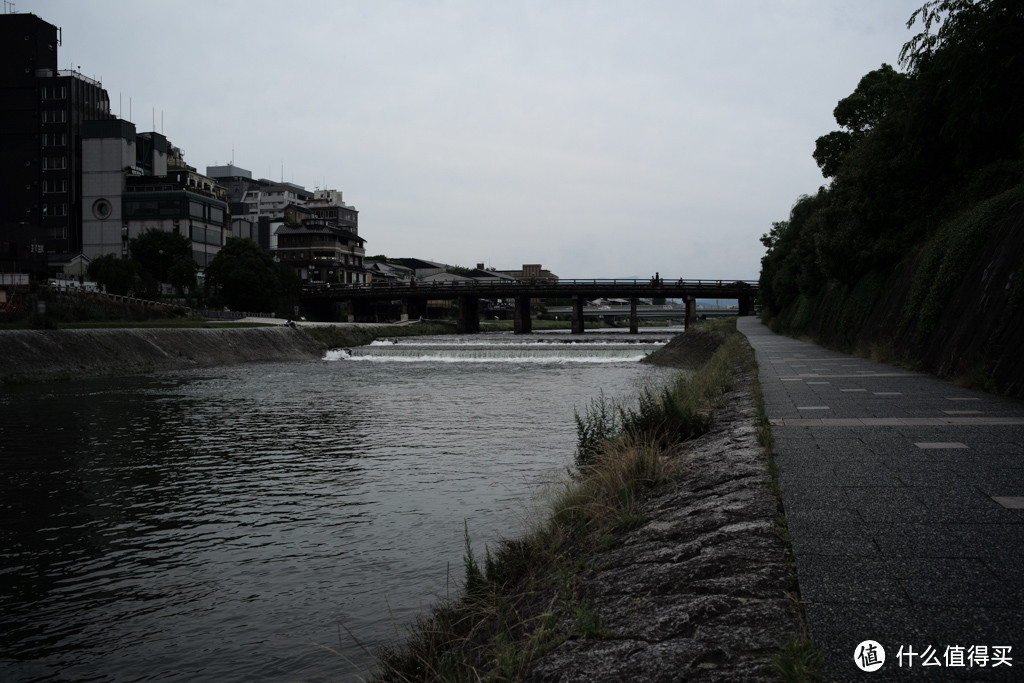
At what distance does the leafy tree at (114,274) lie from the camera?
81.3 metres

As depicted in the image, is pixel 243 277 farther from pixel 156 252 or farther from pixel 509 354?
pixel 509 354

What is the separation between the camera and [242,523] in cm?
1105

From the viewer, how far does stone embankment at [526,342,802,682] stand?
13.0 ft

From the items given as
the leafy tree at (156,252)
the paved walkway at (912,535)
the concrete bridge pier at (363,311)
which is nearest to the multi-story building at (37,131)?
the leafy tree at (156,252)

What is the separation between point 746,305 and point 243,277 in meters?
71.5

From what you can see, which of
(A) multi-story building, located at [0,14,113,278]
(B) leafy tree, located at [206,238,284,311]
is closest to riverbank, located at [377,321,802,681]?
(B) leafy tree, located at [206,238,284,311]

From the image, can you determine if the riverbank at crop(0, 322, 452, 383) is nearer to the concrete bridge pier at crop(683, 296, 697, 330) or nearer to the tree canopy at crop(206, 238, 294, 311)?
the tree canopy at crop(206, 238, 294, 311)

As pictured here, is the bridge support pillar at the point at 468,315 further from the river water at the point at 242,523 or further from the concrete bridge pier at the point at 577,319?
the river water at the point at 242,523

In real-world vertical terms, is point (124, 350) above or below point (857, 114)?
below

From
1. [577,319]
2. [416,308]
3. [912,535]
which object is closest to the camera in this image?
[912,535]

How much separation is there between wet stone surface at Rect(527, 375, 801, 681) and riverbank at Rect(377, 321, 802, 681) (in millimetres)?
12

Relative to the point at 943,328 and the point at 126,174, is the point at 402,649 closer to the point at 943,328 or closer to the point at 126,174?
the point at 943,328

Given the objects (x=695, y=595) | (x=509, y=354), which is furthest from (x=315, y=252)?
(x=695, y=595)

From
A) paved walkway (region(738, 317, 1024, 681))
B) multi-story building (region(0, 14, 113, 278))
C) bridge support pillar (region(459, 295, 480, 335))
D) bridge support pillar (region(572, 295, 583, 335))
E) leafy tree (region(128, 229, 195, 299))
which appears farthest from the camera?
bridge support pillar (region(572, 295, 583, 335))
